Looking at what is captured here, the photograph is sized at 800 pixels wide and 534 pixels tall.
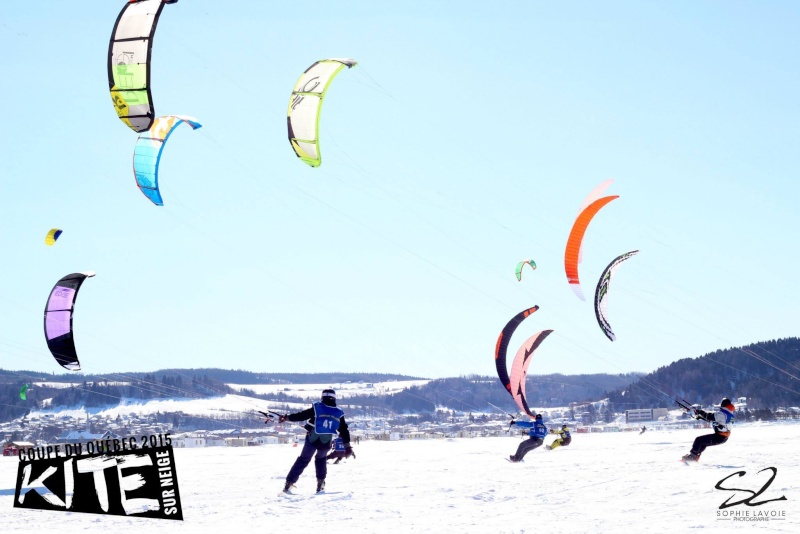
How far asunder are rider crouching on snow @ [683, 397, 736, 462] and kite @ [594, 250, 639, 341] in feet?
28.6

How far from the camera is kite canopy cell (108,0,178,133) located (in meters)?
15.8

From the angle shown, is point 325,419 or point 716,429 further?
point 716,429

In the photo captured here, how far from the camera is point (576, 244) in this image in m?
24.6

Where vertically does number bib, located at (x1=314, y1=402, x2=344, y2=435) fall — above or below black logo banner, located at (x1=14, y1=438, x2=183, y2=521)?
above

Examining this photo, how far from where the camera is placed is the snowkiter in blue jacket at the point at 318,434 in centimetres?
1180

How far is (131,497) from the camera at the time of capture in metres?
9.75

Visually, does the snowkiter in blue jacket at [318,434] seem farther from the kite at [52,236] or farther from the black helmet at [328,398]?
the kite at [52,236]

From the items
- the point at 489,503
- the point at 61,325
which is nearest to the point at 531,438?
the point at 489,503

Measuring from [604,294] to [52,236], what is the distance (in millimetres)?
15727

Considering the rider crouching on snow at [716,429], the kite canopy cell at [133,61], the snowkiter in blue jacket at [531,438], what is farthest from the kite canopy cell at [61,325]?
the rider crouching on snow at [716,429]

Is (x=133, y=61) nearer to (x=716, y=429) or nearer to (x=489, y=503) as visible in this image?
(x=489, y=503)

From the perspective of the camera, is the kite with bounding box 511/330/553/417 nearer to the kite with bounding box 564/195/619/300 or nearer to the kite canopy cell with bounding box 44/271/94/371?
the kite with bounding box 564/195/619/300

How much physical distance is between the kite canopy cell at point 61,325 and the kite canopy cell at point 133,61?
909 centimetres

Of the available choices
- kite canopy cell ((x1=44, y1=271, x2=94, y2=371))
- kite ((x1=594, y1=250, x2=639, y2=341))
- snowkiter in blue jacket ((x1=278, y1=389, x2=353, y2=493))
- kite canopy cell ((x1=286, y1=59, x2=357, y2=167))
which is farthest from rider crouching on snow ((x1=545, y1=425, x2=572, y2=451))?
kite canopy cell ((x1=44, y1=271, x2=94, y2=371))
